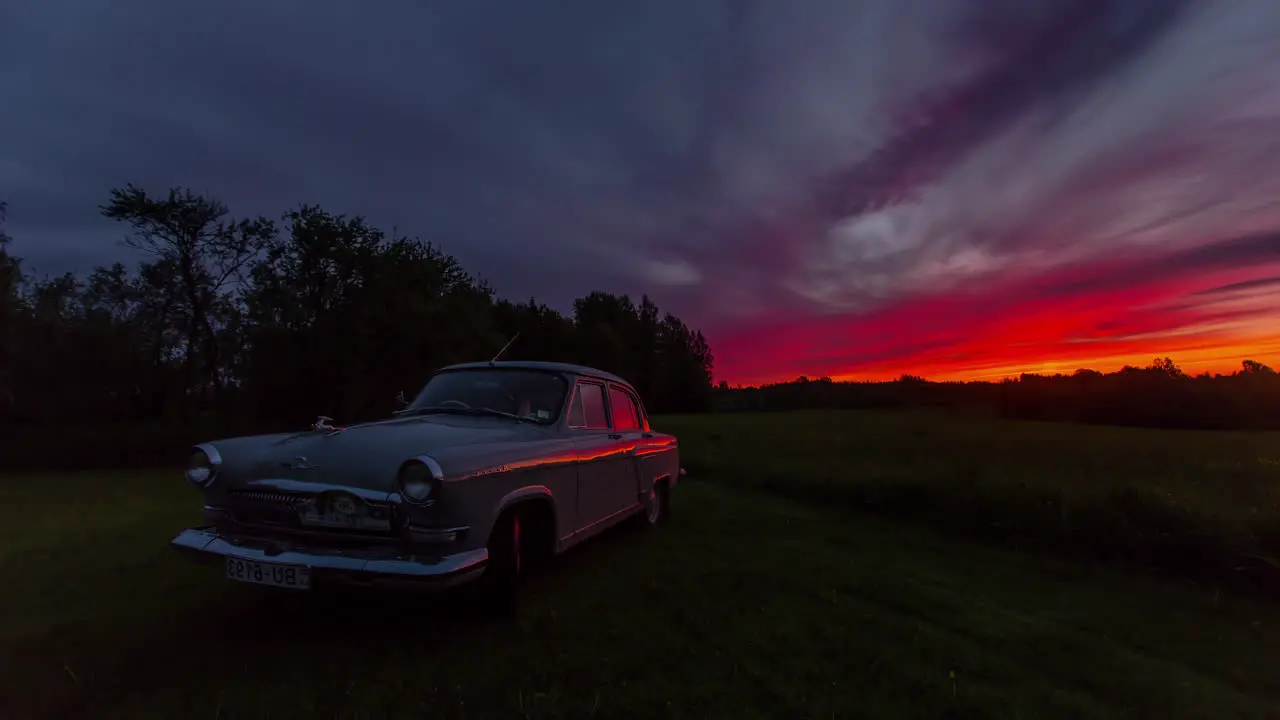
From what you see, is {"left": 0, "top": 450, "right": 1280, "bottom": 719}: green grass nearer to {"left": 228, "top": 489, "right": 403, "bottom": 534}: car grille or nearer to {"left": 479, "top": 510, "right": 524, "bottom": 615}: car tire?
{"left": 479, "top": 510, "right": 524, "bottom": 615}: car tire

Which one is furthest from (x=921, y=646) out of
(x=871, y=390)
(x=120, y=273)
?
(x=871, y=390)

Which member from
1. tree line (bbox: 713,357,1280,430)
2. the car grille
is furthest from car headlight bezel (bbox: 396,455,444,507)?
tree line (bbox: 713,357,1280,430)

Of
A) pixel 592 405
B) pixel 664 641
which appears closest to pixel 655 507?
pixel 592 405

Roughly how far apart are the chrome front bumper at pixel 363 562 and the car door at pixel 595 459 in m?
1.62

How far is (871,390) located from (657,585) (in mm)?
39796

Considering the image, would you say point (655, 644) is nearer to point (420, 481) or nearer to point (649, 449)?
point (420, 481)

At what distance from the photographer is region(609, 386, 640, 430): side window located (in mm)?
6598

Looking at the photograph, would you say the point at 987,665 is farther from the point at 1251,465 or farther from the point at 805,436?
the point at 805,436

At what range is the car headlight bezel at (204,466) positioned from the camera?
3.90 metres

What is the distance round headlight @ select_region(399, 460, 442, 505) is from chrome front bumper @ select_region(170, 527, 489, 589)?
356 millimetres

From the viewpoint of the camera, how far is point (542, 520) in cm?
466

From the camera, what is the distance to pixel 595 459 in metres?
5.42

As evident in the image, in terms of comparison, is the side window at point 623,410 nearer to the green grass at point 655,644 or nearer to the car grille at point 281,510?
the green grass at point 655,644

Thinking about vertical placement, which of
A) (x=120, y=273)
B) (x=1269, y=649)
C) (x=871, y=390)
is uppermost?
(x=120, y=273)
